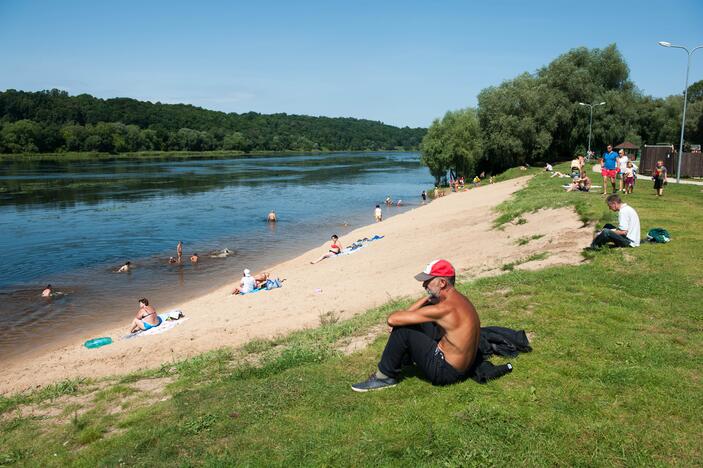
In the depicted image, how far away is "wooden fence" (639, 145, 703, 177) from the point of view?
29797 mm

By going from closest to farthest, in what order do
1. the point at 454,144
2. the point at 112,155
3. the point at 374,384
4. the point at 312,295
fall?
1. the point at 374,384
2. the point at 312,295
3. the point at 454,144
4. the point at 112,155

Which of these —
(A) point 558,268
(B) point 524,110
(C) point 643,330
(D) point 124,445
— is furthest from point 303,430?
(B) point 524,110

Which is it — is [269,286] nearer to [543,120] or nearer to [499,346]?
[499,346]

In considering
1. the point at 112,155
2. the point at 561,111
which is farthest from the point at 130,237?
the point at 112,155

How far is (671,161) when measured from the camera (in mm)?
31156

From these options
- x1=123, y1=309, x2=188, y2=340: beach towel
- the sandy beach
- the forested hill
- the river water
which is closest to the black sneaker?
the sandy beach

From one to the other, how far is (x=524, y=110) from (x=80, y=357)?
180 ft

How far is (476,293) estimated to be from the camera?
9578 millimetres

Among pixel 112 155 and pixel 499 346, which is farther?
pixel 112 155

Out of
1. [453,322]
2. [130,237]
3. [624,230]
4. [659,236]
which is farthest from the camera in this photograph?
[130,237]

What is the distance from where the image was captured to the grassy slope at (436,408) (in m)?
4.52

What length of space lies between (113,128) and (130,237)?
4548 inches

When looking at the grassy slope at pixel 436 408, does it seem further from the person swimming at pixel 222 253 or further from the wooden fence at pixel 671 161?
the wooden fence at pixel 671 161

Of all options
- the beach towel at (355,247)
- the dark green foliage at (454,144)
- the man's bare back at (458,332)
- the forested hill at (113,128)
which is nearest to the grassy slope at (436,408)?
the man's bare back at (458,332)
